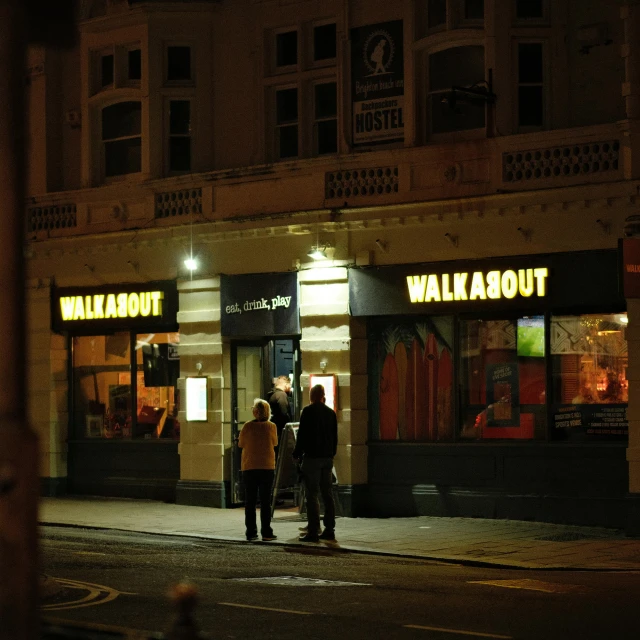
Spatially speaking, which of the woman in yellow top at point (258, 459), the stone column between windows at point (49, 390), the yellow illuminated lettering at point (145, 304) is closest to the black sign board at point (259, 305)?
the yellow illuminated lettering at point (145, 304)

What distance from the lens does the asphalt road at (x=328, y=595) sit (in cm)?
945

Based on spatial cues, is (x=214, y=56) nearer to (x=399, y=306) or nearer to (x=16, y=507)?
(x=399, y=306)

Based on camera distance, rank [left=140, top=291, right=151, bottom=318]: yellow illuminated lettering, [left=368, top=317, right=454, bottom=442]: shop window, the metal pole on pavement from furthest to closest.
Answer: [left=140, top=291, right=151, bottom=318]: yellow illuminated lettering → [left=368, top=317, right=454, bottom=442]: shop window → the metal pole on pavement

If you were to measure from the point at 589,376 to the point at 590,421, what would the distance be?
61 cm

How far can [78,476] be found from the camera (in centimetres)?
2222

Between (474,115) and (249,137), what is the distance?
394cm

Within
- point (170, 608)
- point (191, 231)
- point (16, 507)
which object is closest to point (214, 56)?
point (191, 231)

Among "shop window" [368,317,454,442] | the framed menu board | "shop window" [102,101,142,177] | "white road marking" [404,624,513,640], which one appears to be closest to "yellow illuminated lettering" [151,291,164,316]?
"shop window" [102,101,142,177]

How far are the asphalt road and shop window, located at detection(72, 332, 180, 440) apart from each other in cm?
611

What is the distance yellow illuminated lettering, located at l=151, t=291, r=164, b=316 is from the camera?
20.7 m

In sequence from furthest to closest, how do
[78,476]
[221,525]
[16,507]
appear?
[78,476] < [221,525] < [16,507]

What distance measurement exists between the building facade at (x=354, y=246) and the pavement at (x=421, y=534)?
0.55m

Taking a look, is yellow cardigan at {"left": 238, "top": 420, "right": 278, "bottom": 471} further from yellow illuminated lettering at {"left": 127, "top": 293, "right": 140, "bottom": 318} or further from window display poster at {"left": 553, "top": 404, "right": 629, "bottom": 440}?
yellow illuminated lettering at {"left": 127, "top": 293, "right": 140, "bottom": 318}

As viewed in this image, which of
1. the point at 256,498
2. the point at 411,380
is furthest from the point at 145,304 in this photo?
the point at 256,498
